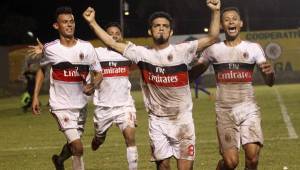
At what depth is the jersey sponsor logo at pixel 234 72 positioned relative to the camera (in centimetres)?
1084

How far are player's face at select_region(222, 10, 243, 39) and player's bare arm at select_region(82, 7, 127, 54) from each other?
1502 millimetres

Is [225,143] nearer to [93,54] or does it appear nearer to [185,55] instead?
[185,55]

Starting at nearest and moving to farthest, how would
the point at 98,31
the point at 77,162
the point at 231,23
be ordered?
the point at 98,31, the point at 231,23, the point at 77,162

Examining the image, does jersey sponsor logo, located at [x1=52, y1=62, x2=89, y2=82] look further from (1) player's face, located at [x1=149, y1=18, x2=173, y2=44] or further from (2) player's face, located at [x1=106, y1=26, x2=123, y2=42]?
(1) player's face, located at [x1=149, y1=18, x2=173, y2=44]

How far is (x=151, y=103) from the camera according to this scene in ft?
33.2

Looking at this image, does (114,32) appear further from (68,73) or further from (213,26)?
(213,26)

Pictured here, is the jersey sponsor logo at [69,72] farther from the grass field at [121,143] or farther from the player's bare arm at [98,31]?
the grass field at [121,143]

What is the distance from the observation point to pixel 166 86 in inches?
394

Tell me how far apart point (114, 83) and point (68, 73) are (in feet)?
6.05

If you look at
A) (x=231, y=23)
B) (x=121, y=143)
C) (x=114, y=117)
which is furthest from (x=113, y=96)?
(x=121, y=143)

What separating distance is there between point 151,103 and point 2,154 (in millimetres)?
8093

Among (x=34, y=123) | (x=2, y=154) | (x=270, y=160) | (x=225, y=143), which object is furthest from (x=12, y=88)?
(x=225, y=143)

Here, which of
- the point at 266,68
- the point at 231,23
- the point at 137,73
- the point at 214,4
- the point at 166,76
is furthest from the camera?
the point at 137,73

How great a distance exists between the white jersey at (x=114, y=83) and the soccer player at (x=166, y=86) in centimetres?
367
